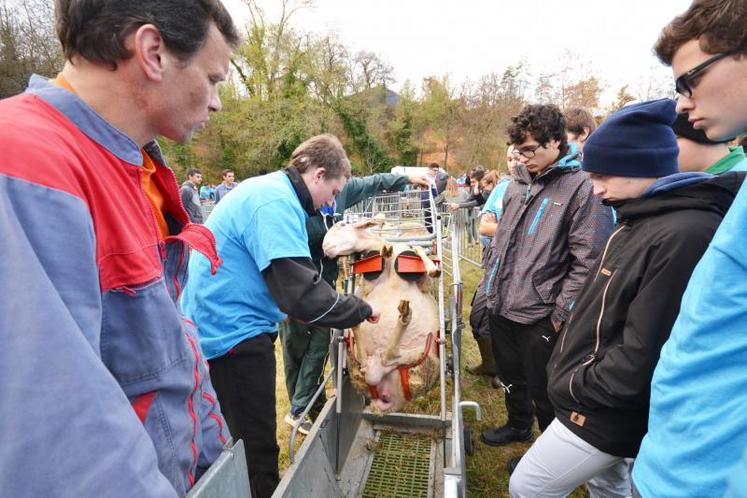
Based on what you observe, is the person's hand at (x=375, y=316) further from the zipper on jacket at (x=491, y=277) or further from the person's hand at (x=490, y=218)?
the person's hand at (x=490, y=218)

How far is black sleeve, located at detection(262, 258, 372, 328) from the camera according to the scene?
2.29 m

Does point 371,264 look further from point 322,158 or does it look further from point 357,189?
point 357,189

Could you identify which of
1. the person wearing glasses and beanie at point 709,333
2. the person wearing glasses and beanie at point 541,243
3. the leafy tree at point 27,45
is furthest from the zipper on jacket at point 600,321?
the leafy tree at point 27,45

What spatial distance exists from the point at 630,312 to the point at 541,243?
114cm

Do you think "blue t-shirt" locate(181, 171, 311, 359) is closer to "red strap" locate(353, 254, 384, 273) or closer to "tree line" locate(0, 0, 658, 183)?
"red strap" locate(353, 254, 384, 273)

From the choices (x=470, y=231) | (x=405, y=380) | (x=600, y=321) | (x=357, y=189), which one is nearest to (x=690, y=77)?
(x=600, y=321)

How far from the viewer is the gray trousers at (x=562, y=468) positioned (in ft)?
6.15

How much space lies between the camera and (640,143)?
1896 millimetres

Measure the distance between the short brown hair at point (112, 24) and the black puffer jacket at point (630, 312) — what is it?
6.16 ft

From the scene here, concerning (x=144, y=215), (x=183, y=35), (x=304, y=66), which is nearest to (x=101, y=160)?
(x=144, y=215)

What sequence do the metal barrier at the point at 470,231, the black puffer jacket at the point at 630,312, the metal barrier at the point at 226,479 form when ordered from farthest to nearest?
the metal barrier at the point at 470,231, the black puffer jacket at the point at 630,312, the metal barrier at the point at 226,479

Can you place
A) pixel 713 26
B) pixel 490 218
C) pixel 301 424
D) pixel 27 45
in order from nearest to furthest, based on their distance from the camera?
1. pixel 713 26
2. pixel 301 424
3. pixel 490 218
4. pixel 27 45

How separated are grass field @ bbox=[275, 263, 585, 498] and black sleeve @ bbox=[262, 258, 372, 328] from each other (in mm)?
1864

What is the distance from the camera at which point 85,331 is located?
772mm
